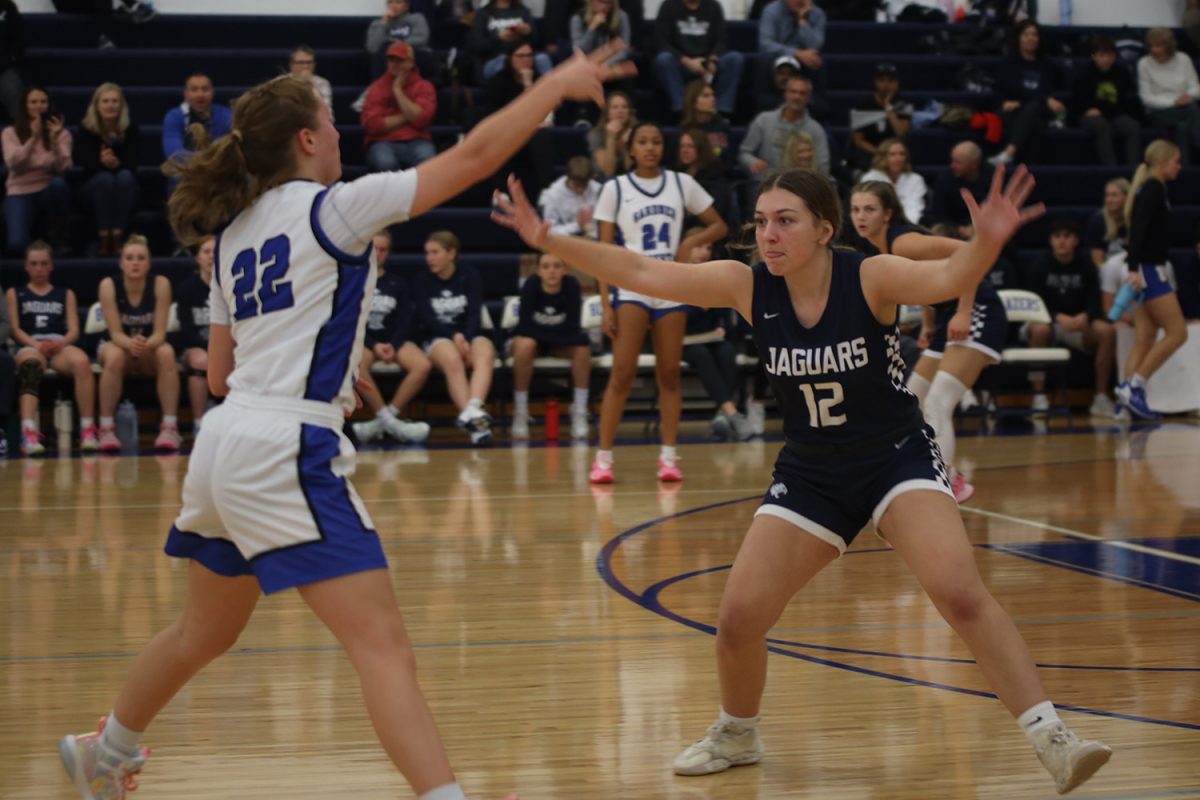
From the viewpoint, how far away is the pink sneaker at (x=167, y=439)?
1025cm

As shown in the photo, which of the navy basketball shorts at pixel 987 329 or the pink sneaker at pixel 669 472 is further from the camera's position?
the pink sneaker at pixel 669 472

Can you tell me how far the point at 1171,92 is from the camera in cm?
1436

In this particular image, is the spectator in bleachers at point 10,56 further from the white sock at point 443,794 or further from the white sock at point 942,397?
the white sock at point 443,794

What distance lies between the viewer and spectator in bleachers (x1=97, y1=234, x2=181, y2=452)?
10398 millimetres

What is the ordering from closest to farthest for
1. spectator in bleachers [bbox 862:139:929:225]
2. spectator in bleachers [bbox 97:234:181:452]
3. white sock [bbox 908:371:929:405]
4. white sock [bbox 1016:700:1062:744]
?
1. white sock [bbox 1016:700:1062:744]
2. white sock [bbox 908:371:929:405]
3. spectator in bleachers [bbox 97:234:181:452]
4. spectator in bleachers [bbox 862:139:929:225]

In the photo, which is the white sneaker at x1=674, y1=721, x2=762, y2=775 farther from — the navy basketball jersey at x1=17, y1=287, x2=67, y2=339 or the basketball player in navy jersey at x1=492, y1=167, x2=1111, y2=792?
the navy basketball jersey at x1=17, y1=287, x2=67, y2=339

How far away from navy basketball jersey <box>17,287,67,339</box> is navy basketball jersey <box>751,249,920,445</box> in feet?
27.8

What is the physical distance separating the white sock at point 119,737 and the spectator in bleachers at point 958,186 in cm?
1025

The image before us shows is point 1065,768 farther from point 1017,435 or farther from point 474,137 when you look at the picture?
point 1017,435

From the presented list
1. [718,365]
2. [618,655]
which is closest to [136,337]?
[718,365]

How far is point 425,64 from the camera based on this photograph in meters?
13.0

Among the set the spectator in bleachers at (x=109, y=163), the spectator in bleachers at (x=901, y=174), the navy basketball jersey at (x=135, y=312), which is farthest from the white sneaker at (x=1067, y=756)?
the spectator in bleachers at (x=109, y=163)

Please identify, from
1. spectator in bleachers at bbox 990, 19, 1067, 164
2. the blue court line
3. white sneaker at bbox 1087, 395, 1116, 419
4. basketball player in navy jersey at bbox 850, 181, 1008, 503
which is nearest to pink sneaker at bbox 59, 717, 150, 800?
the blue court line

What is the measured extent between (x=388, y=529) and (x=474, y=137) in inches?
166
